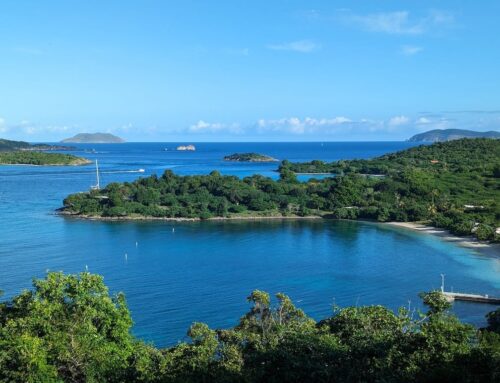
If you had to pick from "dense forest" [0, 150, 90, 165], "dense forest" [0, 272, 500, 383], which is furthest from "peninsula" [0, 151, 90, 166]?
"dense forest" [0, 272, 500, 383]

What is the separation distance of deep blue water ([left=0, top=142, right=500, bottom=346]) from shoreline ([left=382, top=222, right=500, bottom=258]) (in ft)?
5.04

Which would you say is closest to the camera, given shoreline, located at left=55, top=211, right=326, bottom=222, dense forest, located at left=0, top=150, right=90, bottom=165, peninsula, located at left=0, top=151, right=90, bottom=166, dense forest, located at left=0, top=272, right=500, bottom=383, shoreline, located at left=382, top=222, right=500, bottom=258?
dense forest, located at left=0, top=272, right=500, bottom=383

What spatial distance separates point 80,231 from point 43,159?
376 feet

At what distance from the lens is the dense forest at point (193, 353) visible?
43.4 feet

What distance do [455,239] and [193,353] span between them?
47072 mm

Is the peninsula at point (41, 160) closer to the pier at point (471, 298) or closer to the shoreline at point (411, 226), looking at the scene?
the shoreline at point (411, 226)

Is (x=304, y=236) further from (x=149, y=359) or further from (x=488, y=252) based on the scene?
(x=149, y=359)

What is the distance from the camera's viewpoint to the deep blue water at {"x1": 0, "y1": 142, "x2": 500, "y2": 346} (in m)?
34.0

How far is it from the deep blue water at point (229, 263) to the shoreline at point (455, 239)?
1536 millimetres

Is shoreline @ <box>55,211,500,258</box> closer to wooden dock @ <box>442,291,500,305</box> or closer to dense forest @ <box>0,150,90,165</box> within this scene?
wooden dock @ <box>442,291,500,305</box>

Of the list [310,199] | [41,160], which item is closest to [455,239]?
[310,199]

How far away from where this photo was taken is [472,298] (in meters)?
36.2

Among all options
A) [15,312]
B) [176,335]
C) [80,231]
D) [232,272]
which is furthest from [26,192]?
[15,312]

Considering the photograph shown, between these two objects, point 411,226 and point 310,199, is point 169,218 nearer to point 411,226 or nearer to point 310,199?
point 310,199
